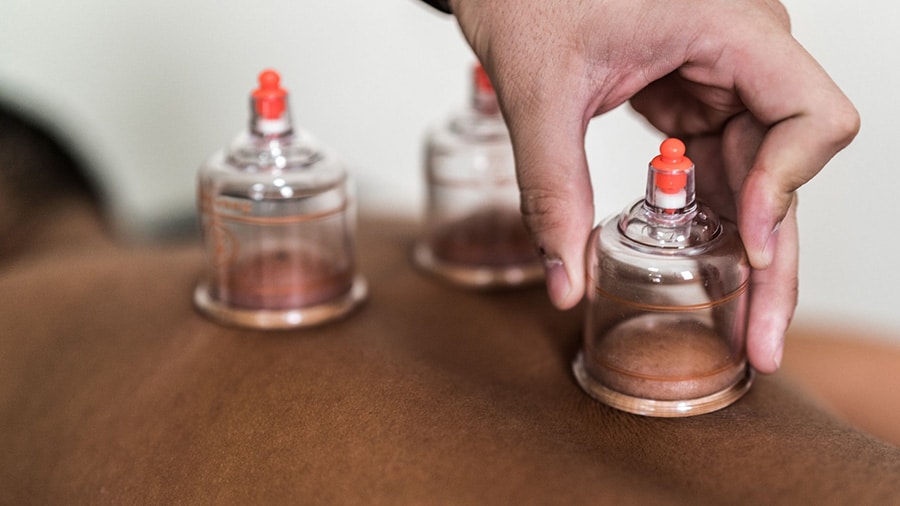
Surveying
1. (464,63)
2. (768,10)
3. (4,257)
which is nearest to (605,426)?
(768,10)

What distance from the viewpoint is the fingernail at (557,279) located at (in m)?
0.99

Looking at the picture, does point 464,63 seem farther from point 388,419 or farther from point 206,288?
point 388,419

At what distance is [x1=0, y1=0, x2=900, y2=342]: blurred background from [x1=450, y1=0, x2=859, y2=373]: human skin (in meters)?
0.98

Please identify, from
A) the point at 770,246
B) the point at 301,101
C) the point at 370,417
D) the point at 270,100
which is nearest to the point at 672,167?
the point at 770,246

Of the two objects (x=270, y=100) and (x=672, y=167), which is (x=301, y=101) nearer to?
(x=270, y=100)

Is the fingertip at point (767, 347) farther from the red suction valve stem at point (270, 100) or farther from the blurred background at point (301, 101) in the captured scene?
the blurred background at point (301, 101)

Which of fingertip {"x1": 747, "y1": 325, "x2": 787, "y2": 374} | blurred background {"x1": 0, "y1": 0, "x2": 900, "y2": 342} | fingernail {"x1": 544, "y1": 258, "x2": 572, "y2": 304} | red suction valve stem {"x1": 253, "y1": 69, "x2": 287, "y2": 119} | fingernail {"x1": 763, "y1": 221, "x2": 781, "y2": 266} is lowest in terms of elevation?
blurred background {"x1": 0, "y1": 0, "x2": 900, "y2": 342}

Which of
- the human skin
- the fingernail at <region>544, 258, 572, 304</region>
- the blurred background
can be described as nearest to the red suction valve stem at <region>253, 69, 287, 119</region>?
the human skin

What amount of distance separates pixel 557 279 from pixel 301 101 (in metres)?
1.41

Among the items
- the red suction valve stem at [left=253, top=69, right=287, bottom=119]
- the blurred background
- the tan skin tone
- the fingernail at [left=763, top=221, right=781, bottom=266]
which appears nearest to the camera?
the tan skin tone

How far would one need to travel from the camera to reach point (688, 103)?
41.1 inches

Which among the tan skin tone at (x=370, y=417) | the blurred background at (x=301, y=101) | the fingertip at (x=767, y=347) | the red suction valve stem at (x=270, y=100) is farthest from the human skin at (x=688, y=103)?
the blurred background at (x=301, y=101)

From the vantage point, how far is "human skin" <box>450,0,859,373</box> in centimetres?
84

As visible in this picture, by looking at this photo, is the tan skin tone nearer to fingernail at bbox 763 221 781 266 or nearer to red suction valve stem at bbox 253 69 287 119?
fingernail at bbox 763 221 781 266
